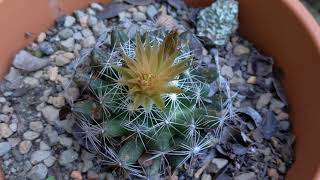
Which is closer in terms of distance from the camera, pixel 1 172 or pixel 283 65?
pixel 1 172

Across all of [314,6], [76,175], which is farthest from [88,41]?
[314,6]

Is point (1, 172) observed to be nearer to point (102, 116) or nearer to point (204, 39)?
point (102, 116)

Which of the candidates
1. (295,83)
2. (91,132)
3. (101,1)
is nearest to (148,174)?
(91,132)

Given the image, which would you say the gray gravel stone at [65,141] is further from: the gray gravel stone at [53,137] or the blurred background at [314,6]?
the blurred background at [314,6]

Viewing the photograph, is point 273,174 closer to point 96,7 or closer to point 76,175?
point 76,175

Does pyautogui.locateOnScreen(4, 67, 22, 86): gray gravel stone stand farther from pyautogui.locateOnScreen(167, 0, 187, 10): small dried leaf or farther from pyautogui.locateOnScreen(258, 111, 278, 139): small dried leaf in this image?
pyautogui.locateOnScreen(258, 111, 278, 139): small dried leaf

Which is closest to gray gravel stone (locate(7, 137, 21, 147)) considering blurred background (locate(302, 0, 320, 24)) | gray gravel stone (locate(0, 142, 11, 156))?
gray gravel stone (locate(0, 142, 11, 156))
